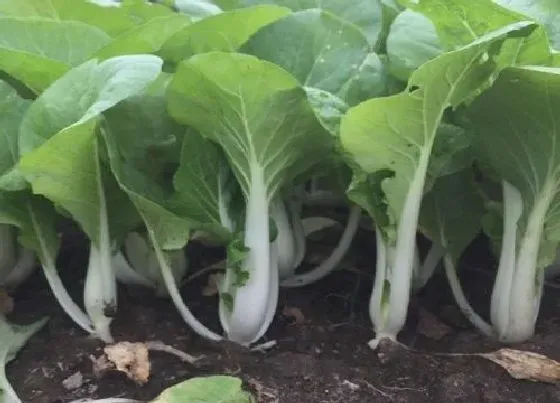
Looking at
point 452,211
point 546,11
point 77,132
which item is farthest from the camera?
point 452,211

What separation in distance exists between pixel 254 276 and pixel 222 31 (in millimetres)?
290

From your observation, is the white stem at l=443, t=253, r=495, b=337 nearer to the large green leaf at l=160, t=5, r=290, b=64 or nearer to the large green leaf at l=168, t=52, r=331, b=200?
the large green leaf at l=168, t=52, r=331, b=200

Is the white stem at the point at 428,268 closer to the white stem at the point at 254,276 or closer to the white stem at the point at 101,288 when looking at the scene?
the white stem at the point at 254,276

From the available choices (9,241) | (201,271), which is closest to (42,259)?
(9,241)

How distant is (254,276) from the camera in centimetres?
94

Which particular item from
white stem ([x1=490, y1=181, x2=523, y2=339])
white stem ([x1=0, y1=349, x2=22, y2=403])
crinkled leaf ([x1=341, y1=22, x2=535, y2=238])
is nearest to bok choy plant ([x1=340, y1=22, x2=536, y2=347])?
crinkled leaf ([x1=341, y1=22, x2=535, y2=238])

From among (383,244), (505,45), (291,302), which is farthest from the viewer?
(291,302)

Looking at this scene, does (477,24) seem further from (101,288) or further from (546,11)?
(101,288)

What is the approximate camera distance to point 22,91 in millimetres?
1032

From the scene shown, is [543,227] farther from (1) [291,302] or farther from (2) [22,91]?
(2) [22,91]

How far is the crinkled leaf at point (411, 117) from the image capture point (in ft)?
2.54

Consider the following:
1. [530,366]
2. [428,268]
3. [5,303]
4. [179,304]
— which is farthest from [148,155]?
[530,366]

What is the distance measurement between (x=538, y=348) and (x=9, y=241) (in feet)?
2.30

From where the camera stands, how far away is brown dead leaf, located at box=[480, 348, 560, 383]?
890 millimetres
